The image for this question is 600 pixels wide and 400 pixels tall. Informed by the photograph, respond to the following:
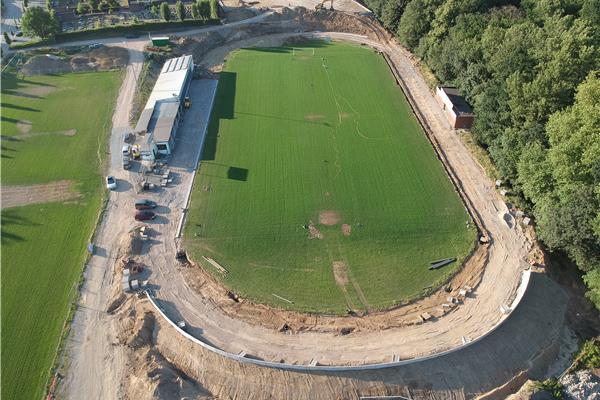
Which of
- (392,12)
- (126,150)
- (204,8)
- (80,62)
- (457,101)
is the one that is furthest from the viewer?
(204,8)

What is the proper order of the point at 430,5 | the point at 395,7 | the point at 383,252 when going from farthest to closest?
1. the point at 395,7
2. the point at 430,5
3. the point at 383,252

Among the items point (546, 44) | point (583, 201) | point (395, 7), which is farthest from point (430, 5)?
point (583, 201)

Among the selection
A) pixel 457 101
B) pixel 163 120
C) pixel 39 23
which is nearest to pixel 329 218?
pixel 163 120

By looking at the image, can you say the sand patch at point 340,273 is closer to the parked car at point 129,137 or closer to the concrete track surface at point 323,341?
the concrete track surface at point 323,341

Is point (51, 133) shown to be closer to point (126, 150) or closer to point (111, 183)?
point (126, 150)

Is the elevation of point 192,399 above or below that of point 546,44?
below

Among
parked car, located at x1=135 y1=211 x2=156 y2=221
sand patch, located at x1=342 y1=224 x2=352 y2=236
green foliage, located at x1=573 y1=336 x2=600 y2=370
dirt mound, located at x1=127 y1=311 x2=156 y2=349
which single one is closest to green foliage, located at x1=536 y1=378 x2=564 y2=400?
green foliage, located at x1=573 y1=336 x2=600 y2=370

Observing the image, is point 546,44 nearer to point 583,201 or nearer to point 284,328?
point 583,201

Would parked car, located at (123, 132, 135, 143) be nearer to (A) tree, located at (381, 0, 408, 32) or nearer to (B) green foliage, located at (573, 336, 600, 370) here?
(B) green foliage, located at (573, 336, 600, 370)
